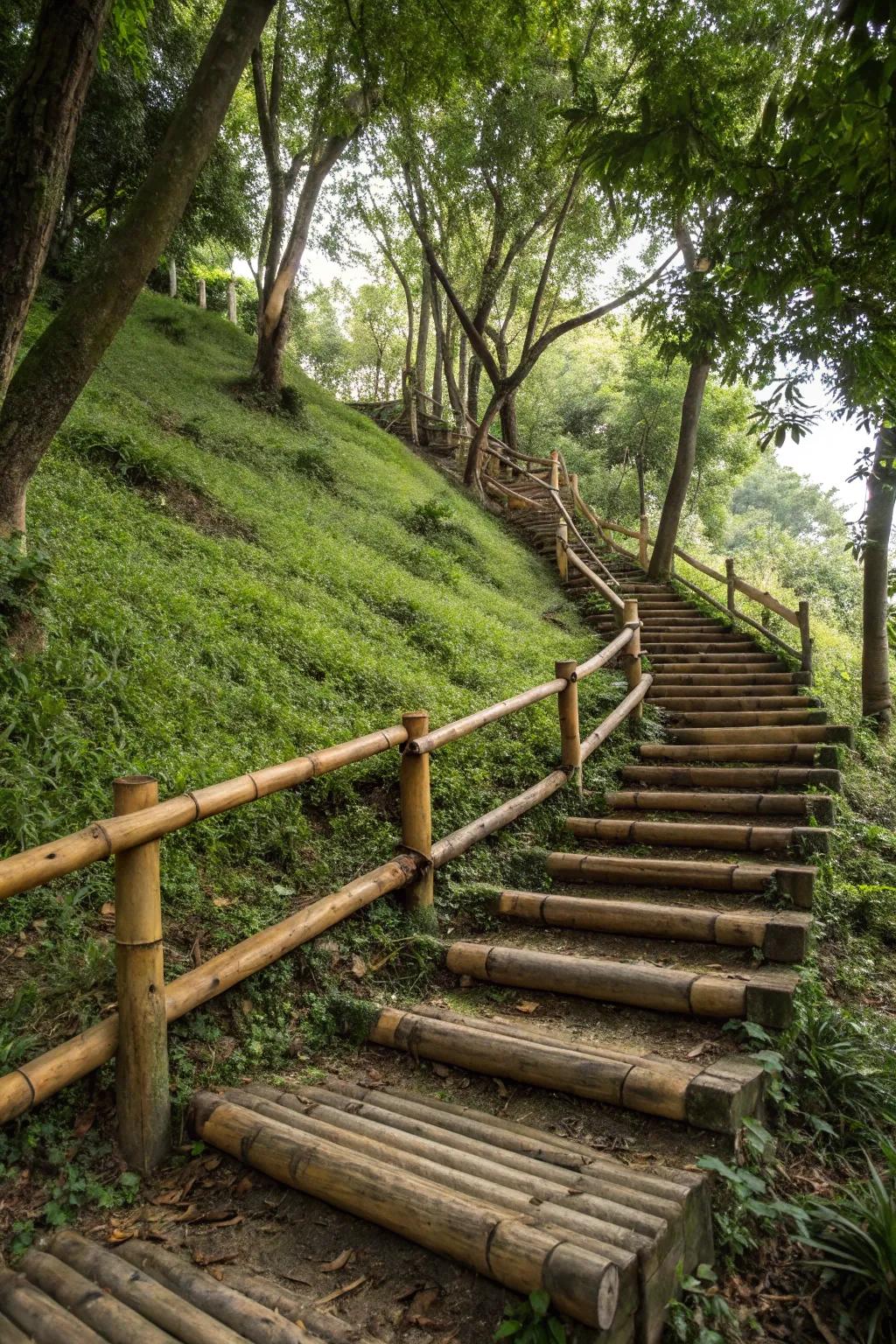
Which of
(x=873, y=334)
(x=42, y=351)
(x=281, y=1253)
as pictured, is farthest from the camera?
(x=42, y=351)

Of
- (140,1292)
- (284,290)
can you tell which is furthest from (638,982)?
(284,290)

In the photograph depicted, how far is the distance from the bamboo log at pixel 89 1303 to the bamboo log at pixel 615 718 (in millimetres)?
4176

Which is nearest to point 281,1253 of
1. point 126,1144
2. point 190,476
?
point 126,1144

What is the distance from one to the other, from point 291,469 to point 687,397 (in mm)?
6340

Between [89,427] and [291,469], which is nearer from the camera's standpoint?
[89,427]

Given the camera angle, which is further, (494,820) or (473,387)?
(473,387)

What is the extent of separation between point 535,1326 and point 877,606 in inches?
353

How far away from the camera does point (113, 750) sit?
3.84 meters

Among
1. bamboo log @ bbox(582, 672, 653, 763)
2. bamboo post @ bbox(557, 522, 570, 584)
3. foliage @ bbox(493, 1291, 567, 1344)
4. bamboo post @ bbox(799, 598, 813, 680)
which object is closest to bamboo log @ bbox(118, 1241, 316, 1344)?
foliage @ bbox(493, 1291, 567, 1344)

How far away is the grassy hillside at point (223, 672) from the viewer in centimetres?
327

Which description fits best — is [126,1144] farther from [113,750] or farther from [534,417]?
[534,417]

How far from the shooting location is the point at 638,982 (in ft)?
10.6

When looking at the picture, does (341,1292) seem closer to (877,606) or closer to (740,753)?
(740,753)

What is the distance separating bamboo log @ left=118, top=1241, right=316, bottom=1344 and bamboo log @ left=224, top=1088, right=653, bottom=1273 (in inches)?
18.7
